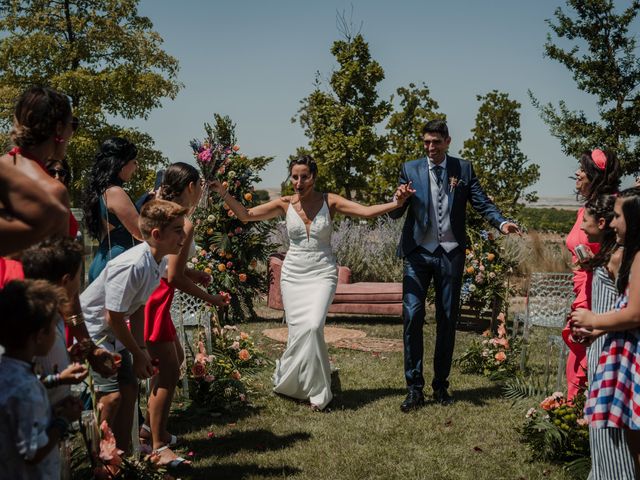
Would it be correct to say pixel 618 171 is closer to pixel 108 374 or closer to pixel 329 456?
pixel 329 456

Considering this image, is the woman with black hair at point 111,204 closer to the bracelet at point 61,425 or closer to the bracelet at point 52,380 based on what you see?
the bracelet at point 52,380

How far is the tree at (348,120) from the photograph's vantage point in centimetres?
1902

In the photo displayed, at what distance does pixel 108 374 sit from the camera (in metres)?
3.18

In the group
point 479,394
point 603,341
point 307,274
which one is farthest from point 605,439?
point 307,274

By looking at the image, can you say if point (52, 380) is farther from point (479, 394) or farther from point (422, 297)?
point (479, 394)

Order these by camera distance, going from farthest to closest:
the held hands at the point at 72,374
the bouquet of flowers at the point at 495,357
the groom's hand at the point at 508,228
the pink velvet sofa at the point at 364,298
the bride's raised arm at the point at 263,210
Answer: the pink velvet sofa at the point at 364,298
the bouquet of flowers at the point at 495,357
the bride's raised arm at the point at 263,210
the groom's hand at the point at 508,228
the held hands at the point at 72,374

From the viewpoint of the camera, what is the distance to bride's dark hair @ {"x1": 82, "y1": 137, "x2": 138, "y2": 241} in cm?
500

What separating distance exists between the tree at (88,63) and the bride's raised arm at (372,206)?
58.0 feet

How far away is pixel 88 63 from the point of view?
24391mm

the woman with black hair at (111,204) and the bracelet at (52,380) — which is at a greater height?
the woman with black hair at (111,204)

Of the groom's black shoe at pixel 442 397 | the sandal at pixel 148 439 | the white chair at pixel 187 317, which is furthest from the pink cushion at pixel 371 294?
the sandal at pixel 148 439

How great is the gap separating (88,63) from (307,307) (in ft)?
67.3

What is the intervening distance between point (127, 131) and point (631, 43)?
16.1 meters

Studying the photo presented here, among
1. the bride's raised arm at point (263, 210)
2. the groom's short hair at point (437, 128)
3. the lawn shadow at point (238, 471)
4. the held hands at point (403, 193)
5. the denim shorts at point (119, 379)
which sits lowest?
the lawn shadow at point (238, 471)
